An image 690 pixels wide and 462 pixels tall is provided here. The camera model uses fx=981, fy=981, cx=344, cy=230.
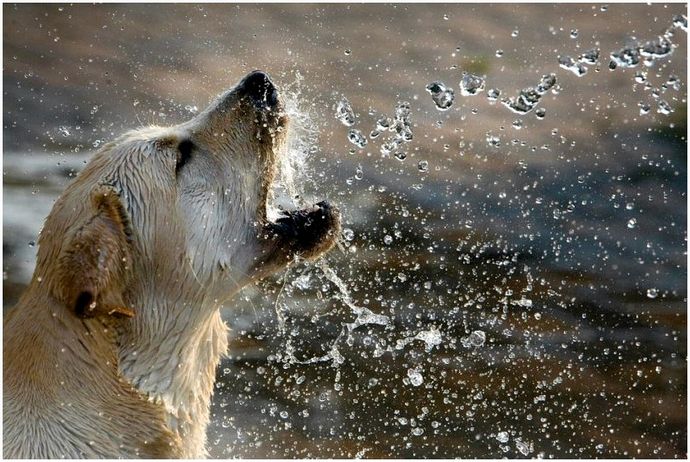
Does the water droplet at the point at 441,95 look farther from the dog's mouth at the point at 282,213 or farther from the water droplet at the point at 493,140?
the dog's mouth at the point at 282,213

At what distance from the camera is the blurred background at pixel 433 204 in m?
6.84

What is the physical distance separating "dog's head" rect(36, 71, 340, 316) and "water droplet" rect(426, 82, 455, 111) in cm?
413

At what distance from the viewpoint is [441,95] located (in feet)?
29.3

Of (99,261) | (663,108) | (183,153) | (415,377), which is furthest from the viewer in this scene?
(663,108)

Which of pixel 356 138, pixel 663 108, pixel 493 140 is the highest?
pixel 356 138

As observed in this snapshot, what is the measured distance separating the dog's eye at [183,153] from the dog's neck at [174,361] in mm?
618

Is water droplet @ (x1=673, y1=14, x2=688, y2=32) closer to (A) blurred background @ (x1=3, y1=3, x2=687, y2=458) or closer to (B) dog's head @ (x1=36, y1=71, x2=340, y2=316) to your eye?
(A) blurred background @ (x1=3, y1=3, x2=687, y2=458)

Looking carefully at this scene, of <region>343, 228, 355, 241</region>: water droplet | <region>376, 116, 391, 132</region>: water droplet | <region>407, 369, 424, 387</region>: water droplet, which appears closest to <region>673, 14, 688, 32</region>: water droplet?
<region>376, 116, 391, 132</region>: water droplet

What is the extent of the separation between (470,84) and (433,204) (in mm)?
1364

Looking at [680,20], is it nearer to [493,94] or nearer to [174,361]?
[493,94]

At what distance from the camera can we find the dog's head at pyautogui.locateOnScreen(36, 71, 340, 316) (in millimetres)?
3916

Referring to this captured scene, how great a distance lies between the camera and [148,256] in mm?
4156

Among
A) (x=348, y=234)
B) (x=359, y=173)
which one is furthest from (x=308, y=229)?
(x=359, y=173)

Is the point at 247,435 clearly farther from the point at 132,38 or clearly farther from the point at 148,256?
the point at 132,38
